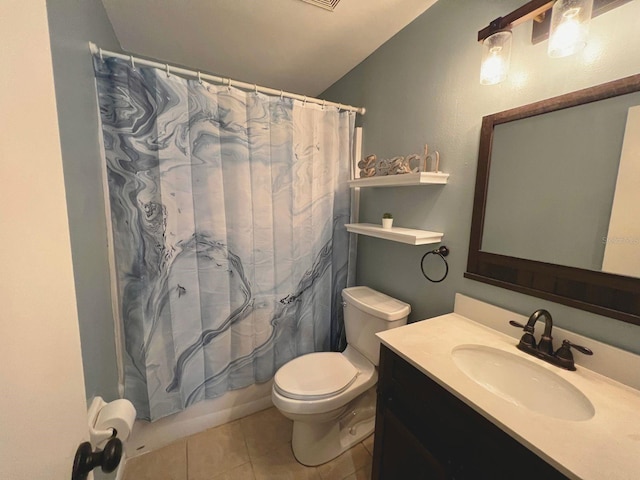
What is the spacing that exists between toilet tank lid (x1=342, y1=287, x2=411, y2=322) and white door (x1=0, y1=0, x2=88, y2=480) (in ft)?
3.96

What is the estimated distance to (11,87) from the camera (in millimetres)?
316

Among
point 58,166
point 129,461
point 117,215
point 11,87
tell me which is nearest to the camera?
point 11,87

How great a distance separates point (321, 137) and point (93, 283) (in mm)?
1448

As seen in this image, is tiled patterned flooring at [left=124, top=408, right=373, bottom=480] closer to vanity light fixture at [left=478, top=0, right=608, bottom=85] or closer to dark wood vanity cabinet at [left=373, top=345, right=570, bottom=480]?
dark wood vanity cabinet at [left=373, top=345, right=570, bottom=480]

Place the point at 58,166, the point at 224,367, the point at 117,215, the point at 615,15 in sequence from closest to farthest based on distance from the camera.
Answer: the point at 58,166 → the point at 615,15 → the point at 117,215 → the point at 224,367

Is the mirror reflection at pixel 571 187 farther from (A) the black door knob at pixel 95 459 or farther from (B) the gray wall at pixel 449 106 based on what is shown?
(A) the black door knob at pixel 95 459

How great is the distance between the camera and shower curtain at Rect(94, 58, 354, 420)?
1288 millimetres

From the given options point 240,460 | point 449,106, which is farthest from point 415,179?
point 240,460

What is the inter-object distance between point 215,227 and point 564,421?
5.13ft

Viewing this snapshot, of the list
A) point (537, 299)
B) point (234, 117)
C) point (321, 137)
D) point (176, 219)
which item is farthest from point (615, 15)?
point (176, 219)

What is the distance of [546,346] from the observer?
88 centimetres

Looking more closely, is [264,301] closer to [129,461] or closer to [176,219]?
[176,219]

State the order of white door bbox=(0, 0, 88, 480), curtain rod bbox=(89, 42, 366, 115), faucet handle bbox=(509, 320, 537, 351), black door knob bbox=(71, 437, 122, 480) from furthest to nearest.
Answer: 1. curtain rod bbox=(89, 42, 366, 115)
2. faucet handle bbox=(509, 320, 537, 351)
3. black door knob bbox=(71, 437, 122, 480)
4. white door bbox=(0, 0, 88, 480)

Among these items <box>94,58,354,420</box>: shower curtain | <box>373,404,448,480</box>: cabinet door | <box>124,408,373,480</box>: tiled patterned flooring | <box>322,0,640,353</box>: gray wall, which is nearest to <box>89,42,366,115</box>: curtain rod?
<box>94,58,354,420</box>: shower curtain
